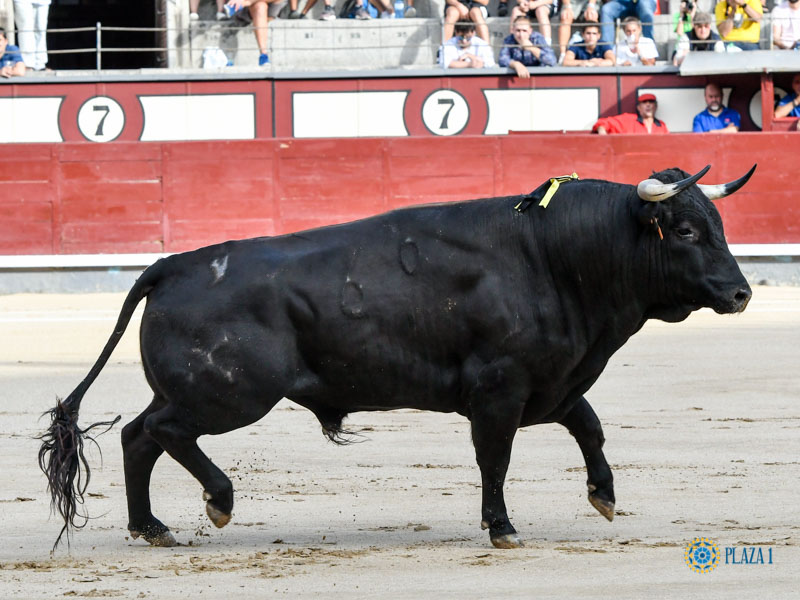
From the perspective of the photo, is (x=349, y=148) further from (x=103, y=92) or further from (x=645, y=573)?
(x=645, y=573)

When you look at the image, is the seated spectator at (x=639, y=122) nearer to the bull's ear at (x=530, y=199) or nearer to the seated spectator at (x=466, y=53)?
the seated spectator at (x=466, y=53)

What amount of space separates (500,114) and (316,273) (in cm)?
1028

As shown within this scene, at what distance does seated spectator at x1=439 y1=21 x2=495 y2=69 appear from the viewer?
1441 centimetres

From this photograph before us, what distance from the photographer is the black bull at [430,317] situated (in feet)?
13.7

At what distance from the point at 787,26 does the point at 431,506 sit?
1090 cm

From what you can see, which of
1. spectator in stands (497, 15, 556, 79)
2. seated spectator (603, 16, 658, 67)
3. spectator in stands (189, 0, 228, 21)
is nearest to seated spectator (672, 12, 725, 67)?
seated spectator (603, 16, 658, 67)

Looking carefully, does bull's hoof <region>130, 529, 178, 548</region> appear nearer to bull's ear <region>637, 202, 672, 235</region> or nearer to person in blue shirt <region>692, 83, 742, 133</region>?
bull's ear <region>637, 202, 672, 235</region>

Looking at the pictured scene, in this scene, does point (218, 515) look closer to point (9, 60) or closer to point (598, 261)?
point (598, 261)

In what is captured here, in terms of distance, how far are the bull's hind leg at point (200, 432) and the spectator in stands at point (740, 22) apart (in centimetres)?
1115

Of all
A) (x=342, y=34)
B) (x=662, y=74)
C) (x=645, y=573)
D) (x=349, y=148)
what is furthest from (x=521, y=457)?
(x=342, y=34)

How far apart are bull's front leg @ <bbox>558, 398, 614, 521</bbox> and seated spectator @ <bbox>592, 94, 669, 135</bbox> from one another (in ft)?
31.8

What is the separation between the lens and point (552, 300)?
4242 millimetres

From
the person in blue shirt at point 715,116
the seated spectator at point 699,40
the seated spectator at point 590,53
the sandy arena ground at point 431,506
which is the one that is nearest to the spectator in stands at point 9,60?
the seated spectator at point 590,53

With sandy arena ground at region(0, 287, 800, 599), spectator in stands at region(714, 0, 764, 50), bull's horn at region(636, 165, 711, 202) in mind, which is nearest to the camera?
sandy arena ground at region(0, 287, 800, 599)
